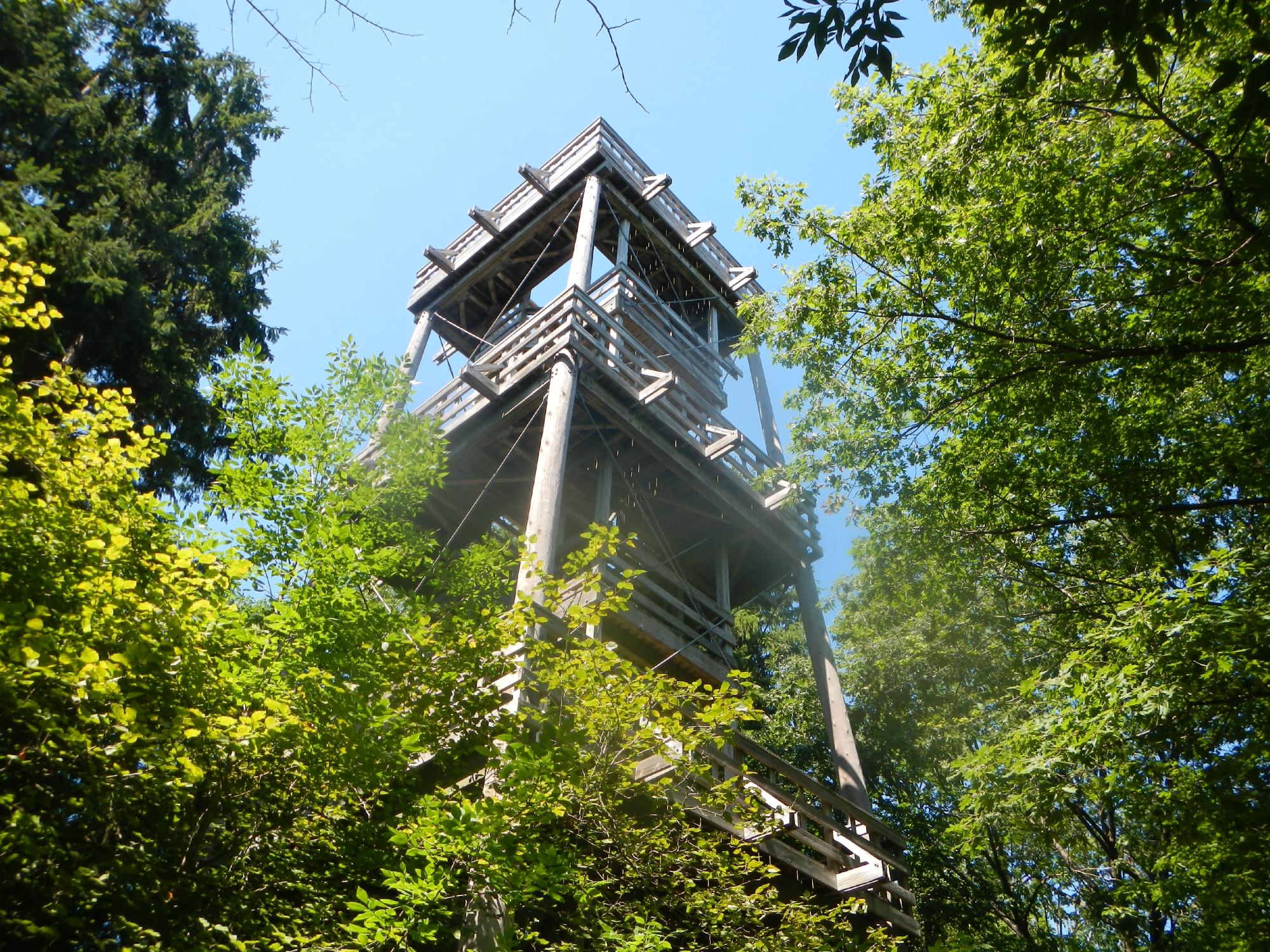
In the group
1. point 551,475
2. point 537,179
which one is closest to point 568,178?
point 537,179

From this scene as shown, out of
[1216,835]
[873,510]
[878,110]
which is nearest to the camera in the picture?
[1216,835]

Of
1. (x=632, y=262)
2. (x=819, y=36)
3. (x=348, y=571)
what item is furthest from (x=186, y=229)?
(x=819, y=36)

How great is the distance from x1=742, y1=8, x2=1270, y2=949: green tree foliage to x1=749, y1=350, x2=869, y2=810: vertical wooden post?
1.53m

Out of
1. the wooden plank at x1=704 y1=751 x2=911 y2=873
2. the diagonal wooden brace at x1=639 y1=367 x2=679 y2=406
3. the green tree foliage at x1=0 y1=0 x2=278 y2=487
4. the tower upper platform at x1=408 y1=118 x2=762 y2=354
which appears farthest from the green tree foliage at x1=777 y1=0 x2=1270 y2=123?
the tower upper platform at x1=408 y1=118 x2=762 y2=354

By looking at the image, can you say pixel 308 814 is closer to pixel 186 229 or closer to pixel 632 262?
pixel 186 229

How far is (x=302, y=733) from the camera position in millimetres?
5664

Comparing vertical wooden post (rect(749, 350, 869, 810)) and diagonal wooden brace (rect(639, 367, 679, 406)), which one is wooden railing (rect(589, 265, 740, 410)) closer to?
vertical wooden post (rect(749, 350, 869, 810))

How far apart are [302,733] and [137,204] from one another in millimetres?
12466

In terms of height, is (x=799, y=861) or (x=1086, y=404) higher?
(x=1086, y=404)

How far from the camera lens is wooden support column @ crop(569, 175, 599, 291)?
47.0 feet

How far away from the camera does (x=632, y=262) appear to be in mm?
19641

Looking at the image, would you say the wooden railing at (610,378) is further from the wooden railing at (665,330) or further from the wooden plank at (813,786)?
the wooden plank at (813,786)

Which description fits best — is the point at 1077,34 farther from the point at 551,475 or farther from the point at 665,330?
the point at 665,330

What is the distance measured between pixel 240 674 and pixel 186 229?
39.8ft
